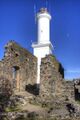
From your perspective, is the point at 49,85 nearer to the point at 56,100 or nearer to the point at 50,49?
the point at 56,100

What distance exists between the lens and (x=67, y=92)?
33719 millimetres

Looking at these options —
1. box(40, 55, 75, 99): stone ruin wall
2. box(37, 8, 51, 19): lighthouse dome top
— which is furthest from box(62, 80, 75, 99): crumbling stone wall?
box(37, 8, 51, 19): lighthouse dome top

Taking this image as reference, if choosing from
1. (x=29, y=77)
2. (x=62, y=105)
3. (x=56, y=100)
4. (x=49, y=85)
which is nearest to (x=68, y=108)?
(x=62, y=105)

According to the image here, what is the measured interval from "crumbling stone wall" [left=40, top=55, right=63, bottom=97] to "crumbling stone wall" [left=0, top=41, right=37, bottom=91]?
2862mm

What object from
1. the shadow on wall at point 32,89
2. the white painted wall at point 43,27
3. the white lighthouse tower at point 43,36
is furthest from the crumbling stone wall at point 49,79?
the white painted wall at point 43,27

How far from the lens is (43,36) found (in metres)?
47.3

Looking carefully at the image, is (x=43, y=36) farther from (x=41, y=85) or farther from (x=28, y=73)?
(x=41, y=85)

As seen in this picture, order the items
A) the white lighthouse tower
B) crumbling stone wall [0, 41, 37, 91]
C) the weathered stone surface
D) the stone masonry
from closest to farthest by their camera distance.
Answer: the weathered stone surface → the stone masonry → crumbling stone wall [0, 41, 37, 91] → the white lighthouse tower

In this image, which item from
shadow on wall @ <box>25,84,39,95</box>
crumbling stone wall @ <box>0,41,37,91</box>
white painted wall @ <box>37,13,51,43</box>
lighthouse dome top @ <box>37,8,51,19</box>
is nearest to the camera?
crumbling stone wall @ <box>0,41,37,91</box>

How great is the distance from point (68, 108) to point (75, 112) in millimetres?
1050

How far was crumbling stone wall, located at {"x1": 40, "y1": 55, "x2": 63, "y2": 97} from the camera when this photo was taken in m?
33.5

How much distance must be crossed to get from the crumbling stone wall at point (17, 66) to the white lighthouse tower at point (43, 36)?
8.25 metres

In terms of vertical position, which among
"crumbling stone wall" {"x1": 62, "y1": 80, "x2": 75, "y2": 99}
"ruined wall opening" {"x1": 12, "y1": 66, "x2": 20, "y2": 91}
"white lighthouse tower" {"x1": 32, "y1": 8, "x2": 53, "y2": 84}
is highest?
"white lighthouse tower" {"x1": 32, "y1": 8, "x2": 53, "y2": 84}

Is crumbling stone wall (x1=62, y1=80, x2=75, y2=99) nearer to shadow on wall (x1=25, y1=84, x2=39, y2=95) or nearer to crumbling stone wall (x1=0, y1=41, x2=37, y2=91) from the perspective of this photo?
shadow on wall (x1=25, y1=84, x2=39, y2=95)
